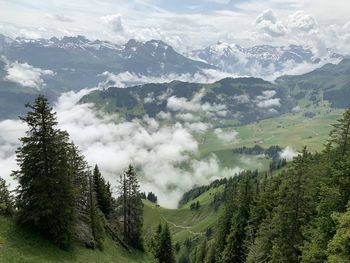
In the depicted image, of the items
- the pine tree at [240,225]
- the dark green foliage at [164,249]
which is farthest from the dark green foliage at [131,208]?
the pine tree at [240,225]

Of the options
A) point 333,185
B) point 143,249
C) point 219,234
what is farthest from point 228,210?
point 333,185

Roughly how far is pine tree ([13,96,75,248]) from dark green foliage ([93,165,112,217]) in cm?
2939

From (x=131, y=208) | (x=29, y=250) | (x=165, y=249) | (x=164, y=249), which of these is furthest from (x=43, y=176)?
(x=165, y=249)

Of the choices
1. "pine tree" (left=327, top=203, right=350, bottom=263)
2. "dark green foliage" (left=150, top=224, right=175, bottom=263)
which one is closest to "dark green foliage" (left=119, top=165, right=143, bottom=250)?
"dark green foliage" (left=150, top=224, right=175, bottom=263)

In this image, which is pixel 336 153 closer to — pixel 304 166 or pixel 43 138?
pixel 304 166

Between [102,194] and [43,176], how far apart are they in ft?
114

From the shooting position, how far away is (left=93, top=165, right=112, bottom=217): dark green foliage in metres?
73.6

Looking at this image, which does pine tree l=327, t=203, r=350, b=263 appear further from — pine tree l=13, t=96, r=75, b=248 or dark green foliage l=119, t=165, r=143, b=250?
dark green foliage l=119, t=165, r=143, b=250

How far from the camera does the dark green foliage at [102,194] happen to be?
73.6 meters

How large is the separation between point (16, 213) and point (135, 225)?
33726 millimetres

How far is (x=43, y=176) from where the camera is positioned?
4250 cm

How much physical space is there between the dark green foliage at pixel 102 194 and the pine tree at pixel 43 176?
29.4 meters

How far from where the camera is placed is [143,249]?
76562 millimetres

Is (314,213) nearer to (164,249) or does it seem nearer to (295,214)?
(295,214)
